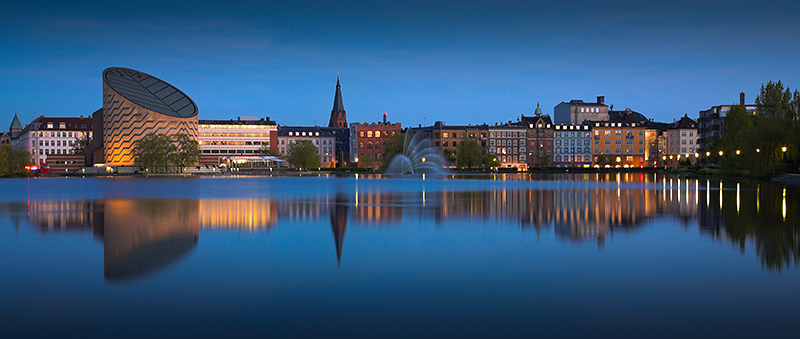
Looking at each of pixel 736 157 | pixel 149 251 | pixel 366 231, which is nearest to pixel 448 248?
pixel 366 231

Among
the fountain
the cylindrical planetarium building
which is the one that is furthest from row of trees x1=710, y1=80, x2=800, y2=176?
the cylindrical planetarium building

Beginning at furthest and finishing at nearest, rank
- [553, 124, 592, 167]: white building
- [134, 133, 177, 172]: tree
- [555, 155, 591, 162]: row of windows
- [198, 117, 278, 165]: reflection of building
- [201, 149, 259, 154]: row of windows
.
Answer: [198, 117, 278, 165]: reflection of building → [201, 149, 259, 154]: row of windows → [553, 124, 592, 167]: white building → [555, 155, 591, 162]: row of windows → [134, 133, 177, 172]: tree

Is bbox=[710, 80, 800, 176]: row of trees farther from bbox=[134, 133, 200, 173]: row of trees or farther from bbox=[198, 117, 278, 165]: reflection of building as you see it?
bbox=[198, 117, 278, 165]: reflection of building

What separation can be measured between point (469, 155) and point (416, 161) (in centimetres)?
1318

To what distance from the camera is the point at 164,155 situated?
10988 centimetres

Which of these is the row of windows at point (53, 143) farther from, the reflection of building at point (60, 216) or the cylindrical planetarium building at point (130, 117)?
the reflection of building at point (60, 216)

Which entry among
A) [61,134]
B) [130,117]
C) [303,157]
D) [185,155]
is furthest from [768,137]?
[61,134]

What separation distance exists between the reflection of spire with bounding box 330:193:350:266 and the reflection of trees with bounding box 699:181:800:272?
30.8 ft

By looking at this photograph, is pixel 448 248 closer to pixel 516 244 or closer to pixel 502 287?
Answer: pixel 516 244

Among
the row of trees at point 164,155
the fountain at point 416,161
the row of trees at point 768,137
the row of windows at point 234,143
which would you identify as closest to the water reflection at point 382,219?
the row of trees at point 768,137

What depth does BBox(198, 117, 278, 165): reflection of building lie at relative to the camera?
177875mm

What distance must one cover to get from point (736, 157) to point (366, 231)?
71666 millimetres

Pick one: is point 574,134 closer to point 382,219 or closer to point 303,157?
point 303,157

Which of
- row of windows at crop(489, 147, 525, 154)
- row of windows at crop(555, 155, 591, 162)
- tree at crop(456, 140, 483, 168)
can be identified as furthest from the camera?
row of windows at crop(555, 155, 591, 162)
